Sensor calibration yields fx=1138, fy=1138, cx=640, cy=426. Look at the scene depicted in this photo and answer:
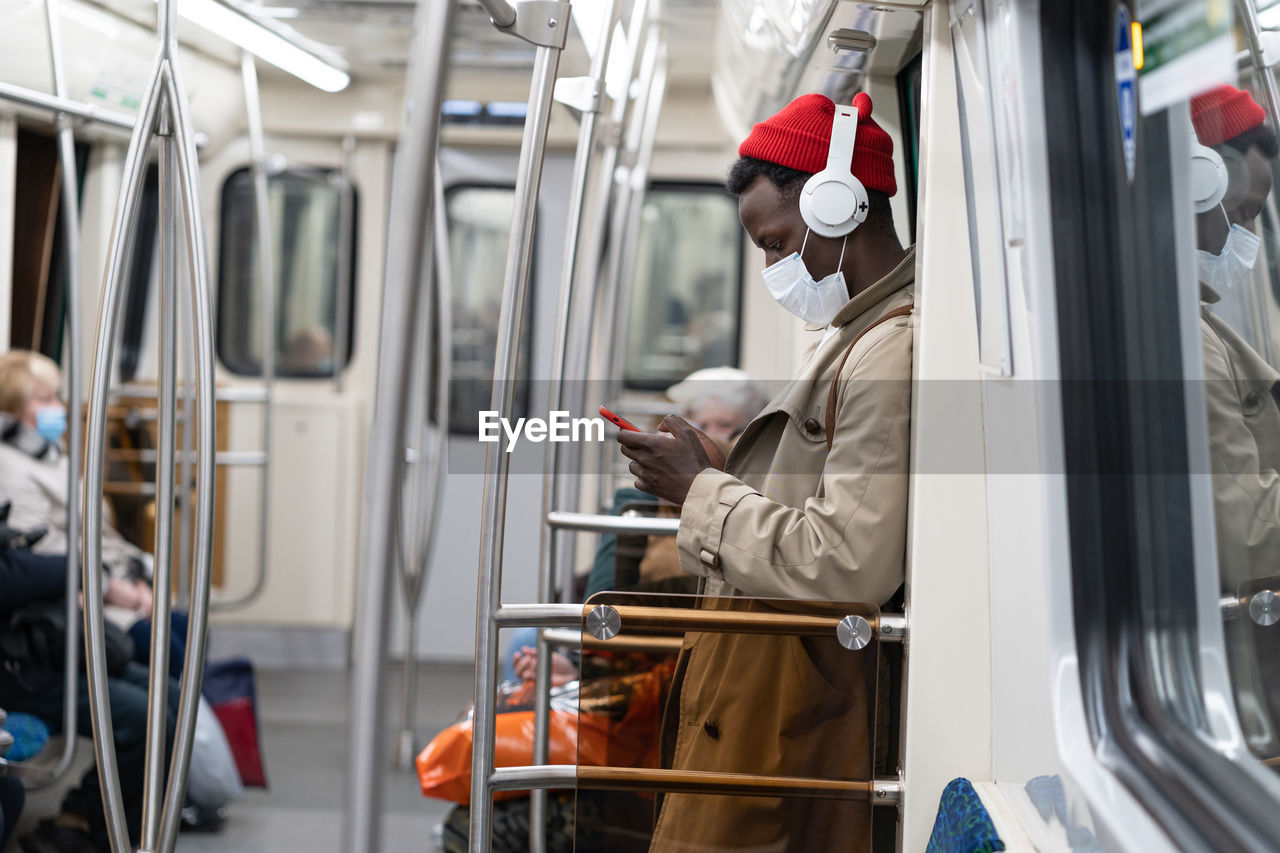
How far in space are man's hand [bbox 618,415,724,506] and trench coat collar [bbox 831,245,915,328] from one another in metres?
0.26

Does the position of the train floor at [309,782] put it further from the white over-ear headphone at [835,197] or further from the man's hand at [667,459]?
the white over-ear headphone at [835,197]

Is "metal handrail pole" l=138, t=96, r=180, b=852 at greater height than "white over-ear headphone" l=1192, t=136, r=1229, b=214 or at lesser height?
lesser

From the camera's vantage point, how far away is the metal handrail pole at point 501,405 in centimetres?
150

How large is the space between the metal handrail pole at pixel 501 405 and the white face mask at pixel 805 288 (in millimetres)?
348

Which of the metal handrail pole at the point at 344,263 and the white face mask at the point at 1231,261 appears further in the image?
the metal handrail pole at the point at 344,263

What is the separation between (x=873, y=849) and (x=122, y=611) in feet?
9.18

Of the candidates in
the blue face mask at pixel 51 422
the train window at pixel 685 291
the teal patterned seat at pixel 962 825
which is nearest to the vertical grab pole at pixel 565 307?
the teal patterned seat at pixel 962 825

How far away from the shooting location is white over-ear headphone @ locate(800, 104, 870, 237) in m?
1.54

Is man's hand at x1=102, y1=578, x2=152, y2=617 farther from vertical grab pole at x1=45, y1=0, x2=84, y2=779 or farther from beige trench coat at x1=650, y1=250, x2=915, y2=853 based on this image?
beige trench coat at x1=650, y1=250, x2=915, y2=853

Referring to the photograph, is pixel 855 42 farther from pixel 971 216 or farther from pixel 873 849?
pixel 873 849

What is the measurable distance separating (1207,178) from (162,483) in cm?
132

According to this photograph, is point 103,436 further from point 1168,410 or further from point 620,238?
point 620,238

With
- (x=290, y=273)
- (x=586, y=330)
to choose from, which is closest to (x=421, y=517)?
(x=586, y=330)

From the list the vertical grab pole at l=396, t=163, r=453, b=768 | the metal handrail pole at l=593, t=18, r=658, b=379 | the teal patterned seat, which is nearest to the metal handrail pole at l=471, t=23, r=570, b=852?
the teal patterned seat
